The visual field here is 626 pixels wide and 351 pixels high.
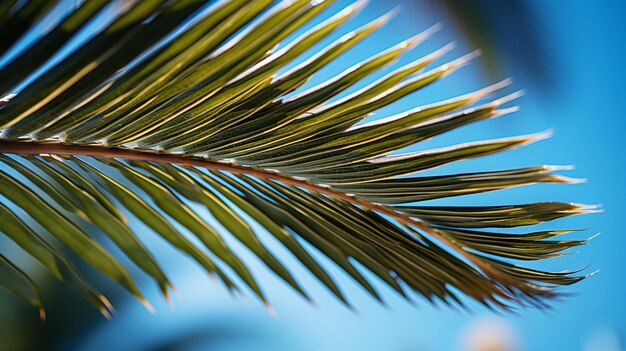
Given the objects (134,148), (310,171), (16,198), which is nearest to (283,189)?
(310,171)

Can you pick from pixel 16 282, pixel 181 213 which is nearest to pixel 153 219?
pixel 181 213

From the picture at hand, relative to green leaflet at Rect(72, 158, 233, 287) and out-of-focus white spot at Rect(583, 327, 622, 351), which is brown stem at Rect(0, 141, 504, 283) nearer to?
green leaflet at Rect(72, 158, 233, 287)

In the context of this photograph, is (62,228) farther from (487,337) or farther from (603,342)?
(487,337)

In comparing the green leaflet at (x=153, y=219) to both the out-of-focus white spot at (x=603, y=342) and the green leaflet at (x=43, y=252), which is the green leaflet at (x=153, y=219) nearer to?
the green leaflet at (x=43, y=252)

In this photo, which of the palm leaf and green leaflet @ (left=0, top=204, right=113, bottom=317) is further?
green leaflet @ (left=0, top=204, right=113, bottom=317)

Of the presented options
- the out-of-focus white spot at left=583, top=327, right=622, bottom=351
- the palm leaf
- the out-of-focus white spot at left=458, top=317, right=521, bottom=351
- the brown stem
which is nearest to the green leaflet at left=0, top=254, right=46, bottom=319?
the palm leaf

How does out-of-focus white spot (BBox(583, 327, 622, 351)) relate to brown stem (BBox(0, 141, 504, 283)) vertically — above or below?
below

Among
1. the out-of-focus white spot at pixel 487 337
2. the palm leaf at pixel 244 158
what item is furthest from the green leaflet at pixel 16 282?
the out-of-focus white spot at pixel 487 337

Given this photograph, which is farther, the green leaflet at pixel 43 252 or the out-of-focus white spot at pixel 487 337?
the out-of-focus white spot at pixel 487 337
